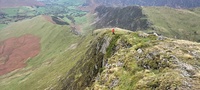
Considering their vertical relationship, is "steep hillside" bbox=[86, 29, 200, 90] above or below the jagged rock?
above

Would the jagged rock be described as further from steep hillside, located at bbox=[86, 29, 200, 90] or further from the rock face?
steep hillside, located at bbox=[86, 29, 200, 90]

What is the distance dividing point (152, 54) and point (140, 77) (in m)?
6.46

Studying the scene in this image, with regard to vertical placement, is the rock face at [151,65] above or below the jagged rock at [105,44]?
above

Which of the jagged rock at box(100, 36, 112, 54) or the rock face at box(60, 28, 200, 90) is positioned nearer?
the rock face at box(60, 28, 200, 90)

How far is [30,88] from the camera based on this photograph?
131m

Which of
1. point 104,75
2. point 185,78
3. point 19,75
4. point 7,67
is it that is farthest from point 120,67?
point 7,67

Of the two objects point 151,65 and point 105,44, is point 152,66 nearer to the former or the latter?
point 151,65

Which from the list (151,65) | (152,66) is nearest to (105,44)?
(151,65)

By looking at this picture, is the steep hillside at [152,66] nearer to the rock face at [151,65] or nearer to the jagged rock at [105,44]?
the rock face at [151,65]

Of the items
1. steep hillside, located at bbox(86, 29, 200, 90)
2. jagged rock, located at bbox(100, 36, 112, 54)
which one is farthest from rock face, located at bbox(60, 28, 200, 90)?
jagged rock, located at bbox(100, 36, 112, 54)

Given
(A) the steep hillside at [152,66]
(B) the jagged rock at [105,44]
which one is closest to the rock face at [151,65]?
(A) the steep hillside at [152,66]

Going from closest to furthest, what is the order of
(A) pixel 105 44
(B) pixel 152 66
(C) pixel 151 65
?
1. (B) pixel 152 66
2. (C) pixel 151 65
3. (A) pixel 105 44

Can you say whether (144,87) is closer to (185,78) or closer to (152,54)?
(185,78)

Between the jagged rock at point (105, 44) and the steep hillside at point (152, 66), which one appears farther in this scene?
the jagged rock at point (105, 44)
